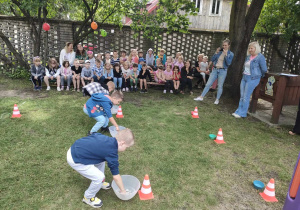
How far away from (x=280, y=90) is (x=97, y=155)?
4.99 metres

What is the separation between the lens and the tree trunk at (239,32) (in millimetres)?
6770

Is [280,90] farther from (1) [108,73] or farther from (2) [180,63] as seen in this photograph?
→ (1) [108,73]

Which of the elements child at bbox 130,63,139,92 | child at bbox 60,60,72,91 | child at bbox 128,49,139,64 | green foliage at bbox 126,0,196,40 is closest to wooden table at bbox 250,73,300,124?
green foliage at bbox 126,0,196,40

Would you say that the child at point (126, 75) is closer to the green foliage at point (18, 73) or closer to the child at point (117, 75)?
Result: the child at point (117, 75)

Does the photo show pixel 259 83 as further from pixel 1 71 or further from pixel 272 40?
pixel 1 71

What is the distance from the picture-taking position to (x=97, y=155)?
2.65 metres

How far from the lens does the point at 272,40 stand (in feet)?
40.3

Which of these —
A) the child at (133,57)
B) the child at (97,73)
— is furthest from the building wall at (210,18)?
the child at (97,73)

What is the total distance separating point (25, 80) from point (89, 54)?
2.80 m

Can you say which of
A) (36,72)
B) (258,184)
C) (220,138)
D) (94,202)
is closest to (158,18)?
(36,72)

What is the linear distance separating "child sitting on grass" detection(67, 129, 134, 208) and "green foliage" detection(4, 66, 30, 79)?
7.81m

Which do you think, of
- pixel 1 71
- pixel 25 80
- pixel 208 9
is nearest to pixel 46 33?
pixel 25 80

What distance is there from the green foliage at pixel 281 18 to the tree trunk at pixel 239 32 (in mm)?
5057

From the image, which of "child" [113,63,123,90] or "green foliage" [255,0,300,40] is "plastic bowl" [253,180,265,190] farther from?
"green foliage" [255,0,300,40]
